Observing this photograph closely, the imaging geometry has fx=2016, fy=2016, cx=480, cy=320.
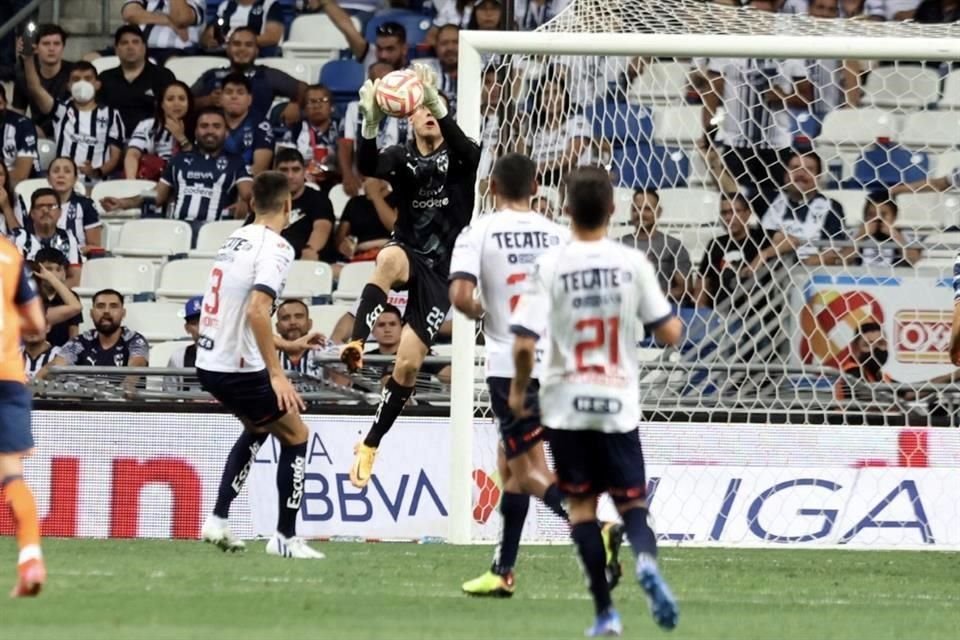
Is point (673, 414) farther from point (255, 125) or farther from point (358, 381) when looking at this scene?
point (255, 125)

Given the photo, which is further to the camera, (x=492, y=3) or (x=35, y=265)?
(x=492, y=3)

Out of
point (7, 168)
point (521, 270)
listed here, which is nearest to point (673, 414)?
point (521, 270)

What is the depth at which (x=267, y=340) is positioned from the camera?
10477 millimetres

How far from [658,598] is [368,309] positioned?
16.0 ft

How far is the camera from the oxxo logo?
1277cm

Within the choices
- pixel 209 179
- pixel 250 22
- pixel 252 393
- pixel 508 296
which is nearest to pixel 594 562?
pixel 508 296

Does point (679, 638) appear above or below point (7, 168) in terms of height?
below

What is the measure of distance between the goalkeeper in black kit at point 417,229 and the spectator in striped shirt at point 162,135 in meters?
6.14

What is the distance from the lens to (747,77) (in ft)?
44.2

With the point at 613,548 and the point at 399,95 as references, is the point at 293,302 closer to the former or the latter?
the point at 399,95

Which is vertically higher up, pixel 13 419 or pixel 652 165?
pixel 652 165

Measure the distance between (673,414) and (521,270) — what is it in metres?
4.52

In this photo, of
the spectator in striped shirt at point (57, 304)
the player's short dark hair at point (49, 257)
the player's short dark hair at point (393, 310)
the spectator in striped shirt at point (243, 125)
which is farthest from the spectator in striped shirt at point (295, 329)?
the spectator in striped shirt at point (243, 125)

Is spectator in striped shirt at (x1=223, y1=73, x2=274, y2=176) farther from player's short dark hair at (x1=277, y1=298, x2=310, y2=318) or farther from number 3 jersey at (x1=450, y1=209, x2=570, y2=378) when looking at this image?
number 3 jersey at (x1=450, y1=209, x2=570, y2=378)
